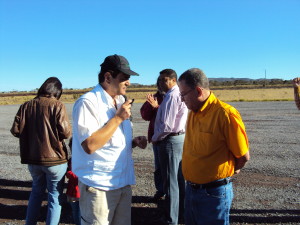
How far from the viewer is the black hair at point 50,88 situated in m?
3.46

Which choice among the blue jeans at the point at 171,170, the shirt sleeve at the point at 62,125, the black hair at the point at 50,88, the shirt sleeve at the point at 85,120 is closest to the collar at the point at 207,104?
the shirt sleeve at the point at 85,120

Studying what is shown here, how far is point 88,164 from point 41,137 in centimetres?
144

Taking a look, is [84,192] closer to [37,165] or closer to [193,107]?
[193,107]

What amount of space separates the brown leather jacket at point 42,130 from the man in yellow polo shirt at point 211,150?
1.64m

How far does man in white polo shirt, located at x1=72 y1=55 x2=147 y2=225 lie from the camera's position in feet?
6.92

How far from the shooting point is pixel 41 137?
3402 mm

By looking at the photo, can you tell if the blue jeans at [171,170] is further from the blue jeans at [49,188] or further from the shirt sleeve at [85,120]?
the shirt sleeve at [85,120]

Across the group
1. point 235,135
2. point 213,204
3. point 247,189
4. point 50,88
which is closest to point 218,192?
point 213,204

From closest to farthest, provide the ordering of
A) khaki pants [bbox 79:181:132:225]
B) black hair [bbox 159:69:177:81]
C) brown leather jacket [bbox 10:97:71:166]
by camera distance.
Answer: khaki pants [bbox 79:181:132:225] < brown leather jacket [bbox 10:97:71:166] < black hair [bbox 159:69:177:81]

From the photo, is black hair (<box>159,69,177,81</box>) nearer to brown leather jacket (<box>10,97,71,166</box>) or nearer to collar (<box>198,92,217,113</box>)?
brown leather jacket (<box>10,97,71,166</box>)

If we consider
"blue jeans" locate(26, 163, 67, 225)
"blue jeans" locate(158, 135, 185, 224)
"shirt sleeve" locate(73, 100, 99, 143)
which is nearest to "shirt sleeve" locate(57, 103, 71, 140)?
"blue jeans" locate(26, 163, 67, 225)

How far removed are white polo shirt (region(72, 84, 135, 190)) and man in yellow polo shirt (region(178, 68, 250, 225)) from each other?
63cm

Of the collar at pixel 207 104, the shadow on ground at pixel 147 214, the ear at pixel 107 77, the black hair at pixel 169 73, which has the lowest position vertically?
the shadow on ground at pixel 147 214

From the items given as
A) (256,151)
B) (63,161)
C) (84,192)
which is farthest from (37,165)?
→ (256,151)
